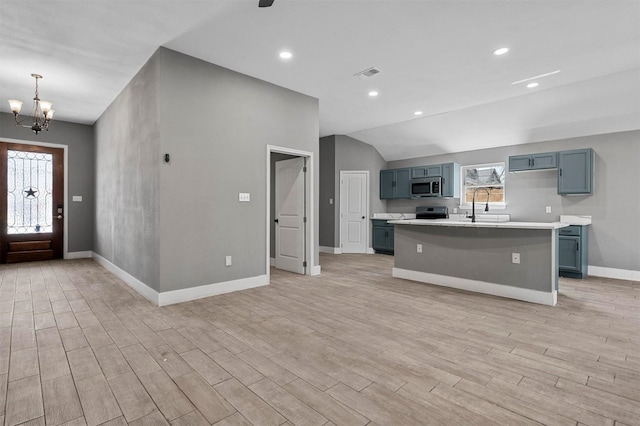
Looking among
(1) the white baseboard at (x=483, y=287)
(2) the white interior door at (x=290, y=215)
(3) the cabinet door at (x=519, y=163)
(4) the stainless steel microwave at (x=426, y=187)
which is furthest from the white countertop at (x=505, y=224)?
(4) the stainless steel microwave at (x=426, y=187)

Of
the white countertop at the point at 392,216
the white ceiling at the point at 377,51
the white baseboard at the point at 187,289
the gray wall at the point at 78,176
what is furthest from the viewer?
the white countertop at the point at 392,216

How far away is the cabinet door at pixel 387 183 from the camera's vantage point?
328 inches

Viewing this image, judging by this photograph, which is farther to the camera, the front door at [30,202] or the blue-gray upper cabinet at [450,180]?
the blue-gray upper cabinet at [450,180]

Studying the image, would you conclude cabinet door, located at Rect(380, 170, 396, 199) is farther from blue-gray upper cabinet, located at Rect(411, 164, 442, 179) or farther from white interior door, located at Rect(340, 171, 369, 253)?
blue-gray upper cabinet, located at Rect(411, 164, 442, 179)

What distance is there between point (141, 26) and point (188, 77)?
0.73 m

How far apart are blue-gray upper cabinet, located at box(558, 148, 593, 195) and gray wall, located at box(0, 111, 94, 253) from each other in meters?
9.72

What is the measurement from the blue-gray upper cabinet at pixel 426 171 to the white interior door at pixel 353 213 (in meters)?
1.22

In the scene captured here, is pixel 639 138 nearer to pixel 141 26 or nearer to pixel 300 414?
pixel 300 414

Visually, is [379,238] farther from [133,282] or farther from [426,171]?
Result: [133,282]

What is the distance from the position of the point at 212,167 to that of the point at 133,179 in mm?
1324

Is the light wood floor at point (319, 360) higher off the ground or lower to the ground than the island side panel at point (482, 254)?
lower

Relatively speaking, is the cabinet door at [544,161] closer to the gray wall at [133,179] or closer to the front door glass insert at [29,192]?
the gray wall at [133,179]

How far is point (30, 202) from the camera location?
256 inches

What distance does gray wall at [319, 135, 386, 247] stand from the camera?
27.2 ft
